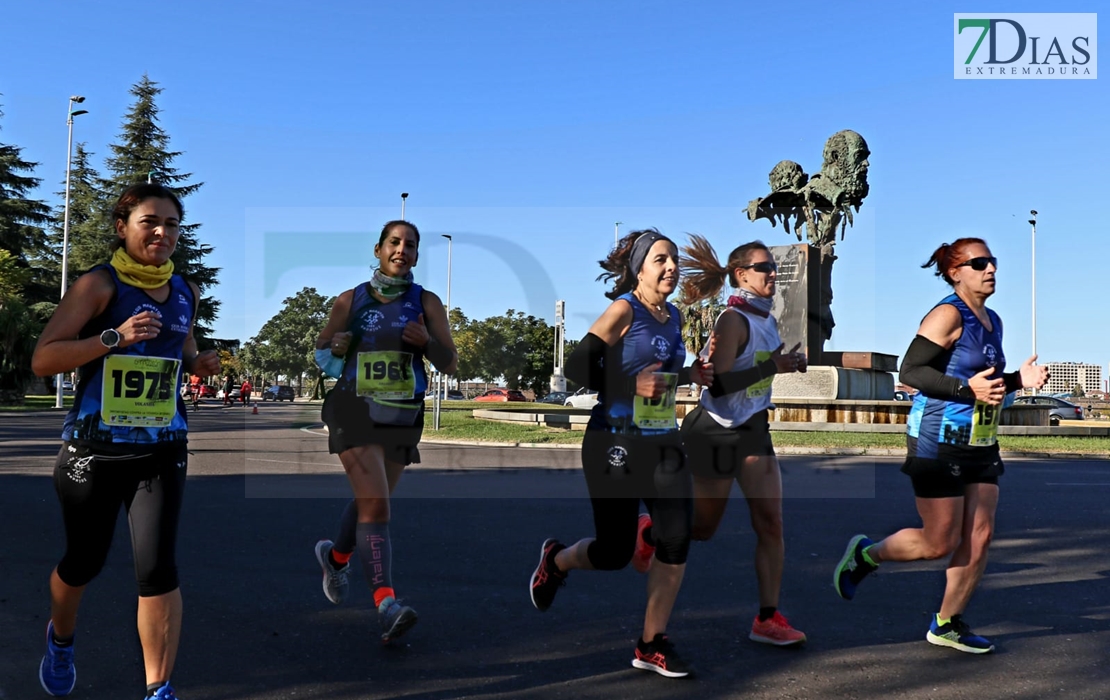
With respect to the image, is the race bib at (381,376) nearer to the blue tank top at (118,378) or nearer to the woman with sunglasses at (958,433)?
the blue tank top at (118,378)

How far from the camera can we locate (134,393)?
3590 millimetres

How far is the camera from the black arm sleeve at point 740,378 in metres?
4.67

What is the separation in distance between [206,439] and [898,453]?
13.6 metres

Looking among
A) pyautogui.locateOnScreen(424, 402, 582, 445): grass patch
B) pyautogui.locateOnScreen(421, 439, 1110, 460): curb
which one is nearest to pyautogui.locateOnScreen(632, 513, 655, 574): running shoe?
pyautogui.locateOnScreen(421, 439, 1110, 460): curb

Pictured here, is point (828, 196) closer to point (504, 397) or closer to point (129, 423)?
point (129, 423)

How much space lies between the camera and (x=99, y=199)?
211ft

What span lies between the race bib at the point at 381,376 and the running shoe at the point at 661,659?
170cm

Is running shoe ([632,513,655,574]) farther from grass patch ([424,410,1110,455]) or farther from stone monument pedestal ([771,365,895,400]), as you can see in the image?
stone monument pedestal ([771,365,895,400])

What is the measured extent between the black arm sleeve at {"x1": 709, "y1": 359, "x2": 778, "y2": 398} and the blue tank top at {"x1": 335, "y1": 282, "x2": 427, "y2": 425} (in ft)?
4.79

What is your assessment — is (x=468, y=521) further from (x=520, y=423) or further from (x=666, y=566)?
(x=520, y=423)

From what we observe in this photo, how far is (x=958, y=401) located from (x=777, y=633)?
1.34 m

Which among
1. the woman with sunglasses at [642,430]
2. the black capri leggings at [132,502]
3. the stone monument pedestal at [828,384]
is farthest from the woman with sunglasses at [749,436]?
the stone monument pedestal at [828,384]

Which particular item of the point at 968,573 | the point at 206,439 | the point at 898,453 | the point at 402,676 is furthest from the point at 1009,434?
the point at 402,676

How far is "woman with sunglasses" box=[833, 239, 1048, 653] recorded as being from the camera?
15.0ft
